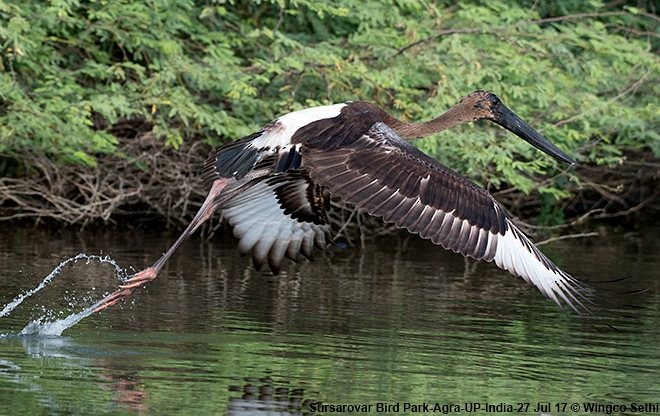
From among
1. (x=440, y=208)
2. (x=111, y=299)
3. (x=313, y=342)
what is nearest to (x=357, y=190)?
(x=440, y=208)

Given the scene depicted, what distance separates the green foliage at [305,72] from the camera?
13.9 metres

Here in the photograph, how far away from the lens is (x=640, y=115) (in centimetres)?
1544

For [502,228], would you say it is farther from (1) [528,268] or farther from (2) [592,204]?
(2) [592,204]

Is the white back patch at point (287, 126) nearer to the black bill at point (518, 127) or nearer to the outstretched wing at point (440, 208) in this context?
→ the outstretched wing at point (440, 208)

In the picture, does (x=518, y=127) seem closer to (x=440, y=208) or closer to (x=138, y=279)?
(x=440, y=208)

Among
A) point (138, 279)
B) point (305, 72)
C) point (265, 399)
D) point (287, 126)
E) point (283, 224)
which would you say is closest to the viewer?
point (265, 399)

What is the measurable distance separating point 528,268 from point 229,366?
6.35 ft

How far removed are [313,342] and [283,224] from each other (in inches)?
66.9

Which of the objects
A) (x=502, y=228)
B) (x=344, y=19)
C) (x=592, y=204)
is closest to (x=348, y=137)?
(x=502, y=228)

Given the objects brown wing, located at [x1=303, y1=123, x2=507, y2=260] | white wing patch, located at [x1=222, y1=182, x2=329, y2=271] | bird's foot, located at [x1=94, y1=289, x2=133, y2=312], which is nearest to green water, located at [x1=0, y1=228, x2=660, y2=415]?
bird's foot, located at [x1=94, y1=289, x2=133, y2=312]

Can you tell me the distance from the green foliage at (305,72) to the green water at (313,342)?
127cm

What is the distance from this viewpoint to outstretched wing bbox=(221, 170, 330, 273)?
10547 millimetres

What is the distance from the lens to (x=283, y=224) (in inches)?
416

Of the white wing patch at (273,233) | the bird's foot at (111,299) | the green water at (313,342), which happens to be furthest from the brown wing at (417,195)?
the white wing patch at (273,233)
